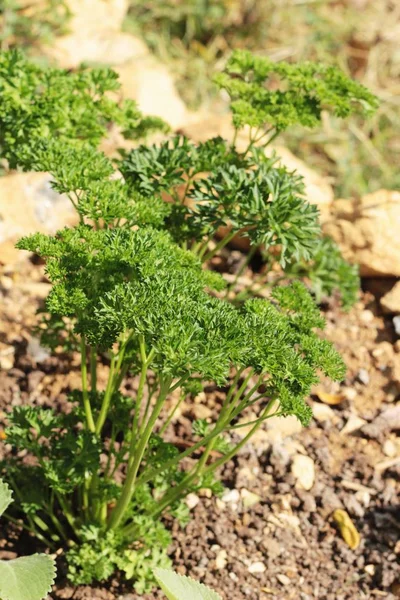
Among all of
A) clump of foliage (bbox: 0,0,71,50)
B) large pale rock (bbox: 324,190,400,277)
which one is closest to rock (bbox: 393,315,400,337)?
large pale rock (bbox: 324,190,400,277)

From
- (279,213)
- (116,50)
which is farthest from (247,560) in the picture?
(116,50)

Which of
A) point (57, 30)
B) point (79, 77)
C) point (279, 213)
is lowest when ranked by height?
point (279, 213)

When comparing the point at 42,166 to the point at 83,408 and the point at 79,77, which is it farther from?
the point at 83,408

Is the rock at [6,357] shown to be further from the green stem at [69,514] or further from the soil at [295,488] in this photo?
the green stem at [69,514]

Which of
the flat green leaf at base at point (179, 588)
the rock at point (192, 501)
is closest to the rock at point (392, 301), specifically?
the rock at point (192, 501)

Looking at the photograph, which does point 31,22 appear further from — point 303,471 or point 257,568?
point 257,568

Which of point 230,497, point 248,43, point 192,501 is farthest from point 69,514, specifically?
point 248,43

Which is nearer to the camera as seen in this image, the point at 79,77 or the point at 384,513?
the point at 79,77
